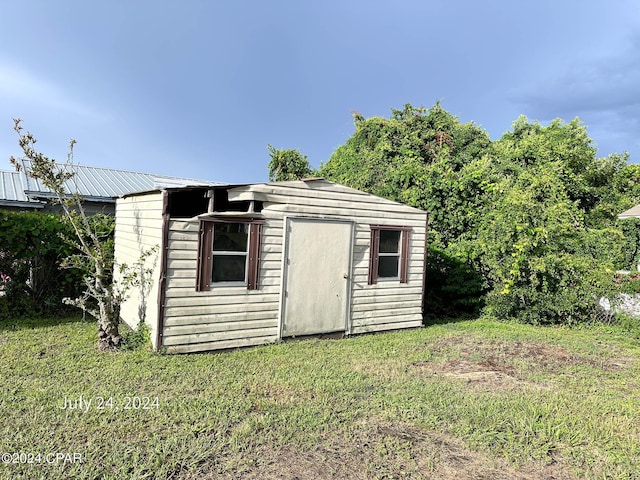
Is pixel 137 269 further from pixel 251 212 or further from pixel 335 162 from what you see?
pixel 335 162

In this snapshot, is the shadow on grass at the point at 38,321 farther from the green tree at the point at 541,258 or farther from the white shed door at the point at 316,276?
the green tree at the point at 541,258

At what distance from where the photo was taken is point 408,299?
26.4 ft

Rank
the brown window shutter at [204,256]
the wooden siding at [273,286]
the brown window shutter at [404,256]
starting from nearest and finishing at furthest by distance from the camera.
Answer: the wooden siding at [273,286] < the brown window shutter at [204,256] < the brown window shutter at [404,256]

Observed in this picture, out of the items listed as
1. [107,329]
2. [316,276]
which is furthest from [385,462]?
[107,329]

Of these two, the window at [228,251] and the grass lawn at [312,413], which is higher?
the window at [228,251]

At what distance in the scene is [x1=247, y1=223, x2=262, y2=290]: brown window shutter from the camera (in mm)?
6148

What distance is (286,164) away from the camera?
20.8m

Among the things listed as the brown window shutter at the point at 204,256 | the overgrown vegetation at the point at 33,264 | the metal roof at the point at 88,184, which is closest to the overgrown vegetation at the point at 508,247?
the brown window shutter at the point at 204,256

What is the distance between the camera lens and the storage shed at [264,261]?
5.65 m

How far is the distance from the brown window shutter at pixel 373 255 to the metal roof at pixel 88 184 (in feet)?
17.0

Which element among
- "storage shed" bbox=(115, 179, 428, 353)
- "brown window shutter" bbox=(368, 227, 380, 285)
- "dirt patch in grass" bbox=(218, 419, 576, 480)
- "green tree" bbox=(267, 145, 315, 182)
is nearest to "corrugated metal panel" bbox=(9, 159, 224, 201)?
"storage shed" bbox=(115, 179, 428, 353)

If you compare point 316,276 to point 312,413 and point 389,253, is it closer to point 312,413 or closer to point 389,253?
point 389,253

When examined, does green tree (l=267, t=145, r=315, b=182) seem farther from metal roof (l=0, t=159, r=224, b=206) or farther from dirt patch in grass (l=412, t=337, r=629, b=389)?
dirt patch in grass (l=412, t=337, r=629, b=389)

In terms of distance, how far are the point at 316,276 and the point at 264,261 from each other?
956 mm
